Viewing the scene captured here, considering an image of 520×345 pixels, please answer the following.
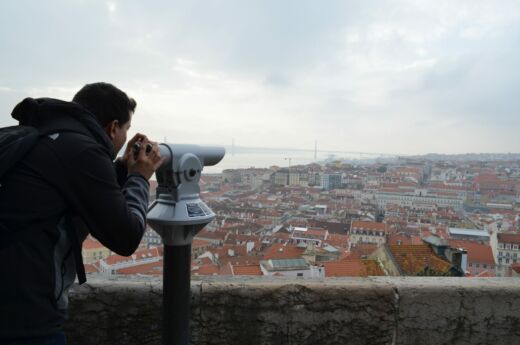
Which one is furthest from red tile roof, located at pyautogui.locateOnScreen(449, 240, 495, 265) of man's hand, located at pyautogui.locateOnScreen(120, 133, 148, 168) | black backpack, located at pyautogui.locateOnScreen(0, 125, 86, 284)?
black backpack, located at pyautogui.locateOnScreen(0, 125, 86, 284)

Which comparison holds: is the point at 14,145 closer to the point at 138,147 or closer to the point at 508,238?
the point at 138,147

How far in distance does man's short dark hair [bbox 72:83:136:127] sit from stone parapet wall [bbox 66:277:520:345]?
778mm

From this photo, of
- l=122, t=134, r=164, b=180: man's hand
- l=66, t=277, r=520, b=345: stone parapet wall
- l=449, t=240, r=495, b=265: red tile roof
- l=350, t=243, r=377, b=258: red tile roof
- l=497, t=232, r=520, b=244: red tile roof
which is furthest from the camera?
l=497, t=232, r=520, b=244: red tile roof

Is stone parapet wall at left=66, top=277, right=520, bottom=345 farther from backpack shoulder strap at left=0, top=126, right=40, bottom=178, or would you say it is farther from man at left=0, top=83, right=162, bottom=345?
backpack shoulder strap at left=0, top=126, right=40, bottom=178

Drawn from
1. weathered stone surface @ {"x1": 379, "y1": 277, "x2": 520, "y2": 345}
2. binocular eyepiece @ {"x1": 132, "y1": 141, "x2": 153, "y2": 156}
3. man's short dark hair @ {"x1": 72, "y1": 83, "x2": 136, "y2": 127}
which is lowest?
weathered stone surface @ {"x1": 379, "y1": 277, "x2": 520, "y2": 345}

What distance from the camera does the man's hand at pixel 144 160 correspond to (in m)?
0.99

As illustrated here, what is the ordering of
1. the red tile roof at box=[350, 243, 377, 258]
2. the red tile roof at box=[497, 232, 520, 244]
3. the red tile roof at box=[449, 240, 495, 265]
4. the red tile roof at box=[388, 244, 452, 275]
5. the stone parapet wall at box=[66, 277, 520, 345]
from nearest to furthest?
the stone parapet wall at box=[66, 277, 520, 345], the red tile roof at box=[388, 244, 452, 275], the red tile roof at box=[350, 243, 377, 258], the red tile roof at box=[449, 240, 495, 265], the red tile roof at box=[497, 232, 520, 244]

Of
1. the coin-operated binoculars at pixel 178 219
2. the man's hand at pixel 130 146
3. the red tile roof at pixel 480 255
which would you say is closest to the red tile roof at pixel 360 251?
the red tile roof at pixel 480 255

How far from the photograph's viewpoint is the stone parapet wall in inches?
60.2

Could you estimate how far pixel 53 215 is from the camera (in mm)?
838

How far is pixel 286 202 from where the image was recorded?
3831 centimetres

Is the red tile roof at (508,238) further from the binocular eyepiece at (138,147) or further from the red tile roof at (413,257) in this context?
the binocular eyepiece at (138,147)

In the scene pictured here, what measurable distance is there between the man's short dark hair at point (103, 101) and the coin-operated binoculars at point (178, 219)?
0.14m

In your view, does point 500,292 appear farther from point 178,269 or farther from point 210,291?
point 178,269
